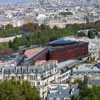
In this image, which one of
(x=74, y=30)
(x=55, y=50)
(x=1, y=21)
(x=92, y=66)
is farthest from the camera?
(x=1, y=21)

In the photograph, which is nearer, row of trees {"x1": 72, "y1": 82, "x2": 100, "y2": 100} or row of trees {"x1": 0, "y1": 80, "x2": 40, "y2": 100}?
row of trees {"x1": 72, "y1": 82, "x2": 100, "y2": 100}

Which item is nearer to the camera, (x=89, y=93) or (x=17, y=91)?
(x=89, y=93)

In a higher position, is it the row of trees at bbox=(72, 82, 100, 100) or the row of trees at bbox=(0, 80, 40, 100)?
the row of trees at bbox=(72, 82, 100, 100)

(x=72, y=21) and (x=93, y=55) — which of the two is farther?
(x=72, y=21)

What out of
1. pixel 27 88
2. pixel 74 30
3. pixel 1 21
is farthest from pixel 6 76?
pixel 1 21

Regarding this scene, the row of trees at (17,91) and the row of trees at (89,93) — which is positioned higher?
the row of trees at (89,93)

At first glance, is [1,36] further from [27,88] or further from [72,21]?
[27,88]

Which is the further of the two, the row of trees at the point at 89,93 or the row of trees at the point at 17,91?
the row of trees at the point at 17,91

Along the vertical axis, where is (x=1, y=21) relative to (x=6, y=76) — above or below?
below
